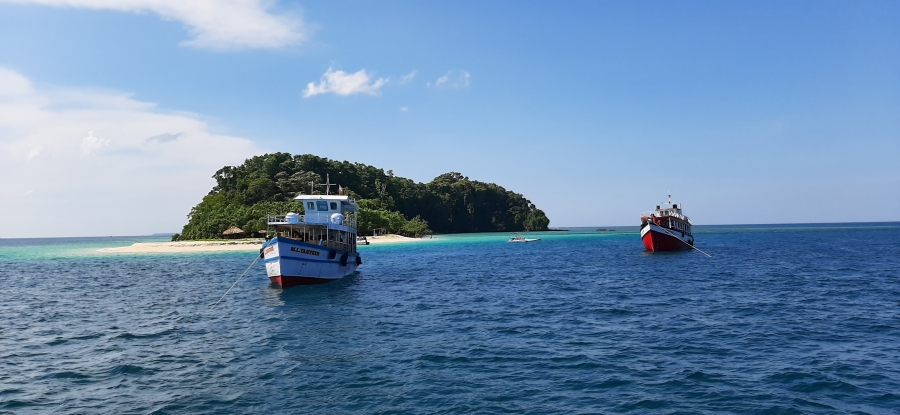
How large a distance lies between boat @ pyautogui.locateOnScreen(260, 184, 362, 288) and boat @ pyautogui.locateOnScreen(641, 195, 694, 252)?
131 feet

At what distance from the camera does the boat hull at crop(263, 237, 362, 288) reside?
33156 millimetres

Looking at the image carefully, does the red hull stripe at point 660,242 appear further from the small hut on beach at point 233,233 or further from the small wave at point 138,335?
the small hut on beach at point 233,233

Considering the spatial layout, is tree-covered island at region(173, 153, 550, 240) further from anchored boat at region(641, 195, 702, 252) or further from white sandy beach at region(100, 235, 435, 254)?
anchored boat at region(641, 195, 702, 252)

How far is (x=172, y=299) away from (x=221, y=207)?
269 feet

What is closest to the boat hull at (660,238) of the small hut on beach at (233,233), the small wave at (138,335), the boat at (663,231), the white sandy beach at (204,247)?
the boat at (663,231)

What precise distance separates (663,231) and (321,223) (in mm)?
45846

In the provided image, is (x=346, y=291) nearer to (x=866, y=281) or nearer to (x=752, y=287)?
(x=752, y=287)

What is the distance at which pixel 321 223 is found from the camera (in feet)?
122

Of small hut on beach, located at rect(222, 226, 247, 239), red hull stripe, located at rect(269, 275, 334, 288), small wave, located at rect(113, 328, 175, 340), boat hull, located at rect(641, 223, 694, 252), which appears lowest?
small wave, located at rect(113, 328, 175, 340)

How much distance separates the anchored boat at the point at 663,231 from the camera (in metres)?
65.7

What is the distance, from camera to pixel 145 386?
13.9 meters

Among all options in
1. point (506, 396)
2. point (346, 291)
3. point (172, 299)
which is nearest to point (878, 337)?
point (506, 396)

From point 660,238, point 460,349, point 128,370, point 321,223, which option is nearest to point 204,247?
point 321,223

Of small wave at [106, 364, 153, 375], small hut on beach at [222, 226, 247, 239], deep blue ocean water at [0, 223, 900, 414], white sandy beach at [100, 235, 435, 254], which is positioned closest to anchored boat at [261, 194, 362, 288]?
deep blue ocean water at [0, 223, 900, 414]
